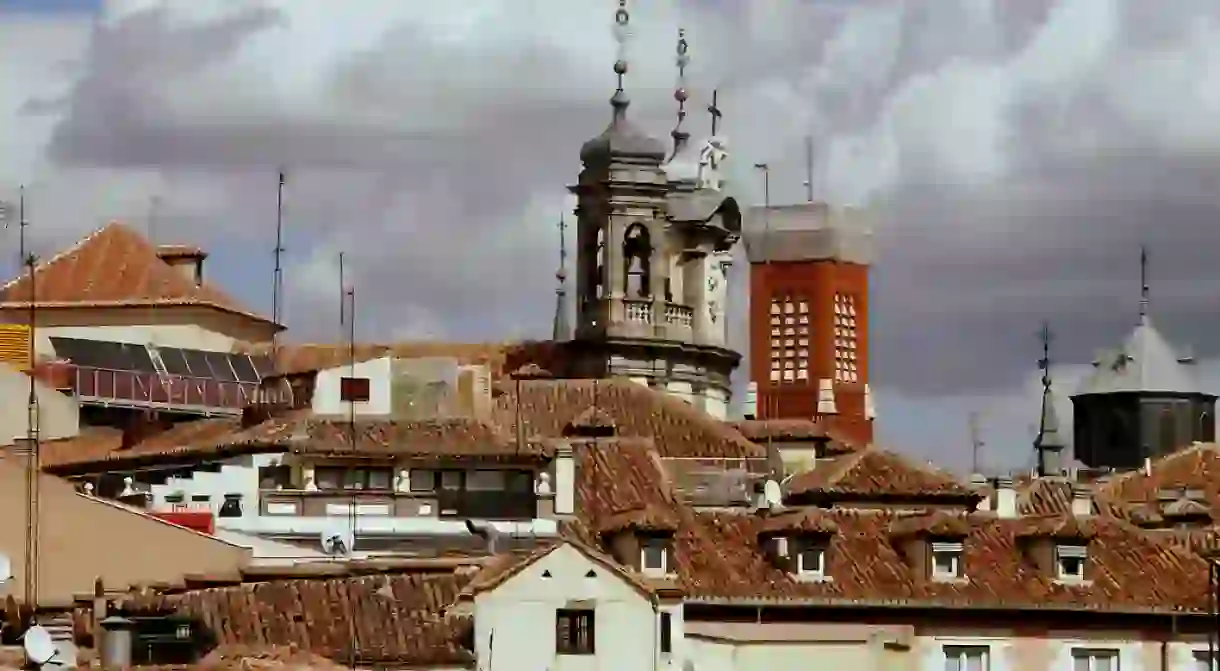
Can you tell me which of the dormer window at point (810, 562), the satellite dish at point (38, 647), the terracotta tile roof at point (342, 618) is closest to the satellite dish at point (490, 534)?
the dormer window at point (810, 562)

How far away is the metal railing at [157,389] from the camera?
90.1 m

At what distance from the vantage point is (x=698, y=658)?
58.7 metres

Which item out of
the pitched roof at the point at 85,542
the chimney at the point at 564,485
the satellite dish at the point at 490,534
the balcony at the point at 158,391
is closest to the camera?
the pitched roof at the point at 85,542

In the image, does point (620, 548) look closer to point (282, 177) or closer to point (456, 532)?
point (456, 532)

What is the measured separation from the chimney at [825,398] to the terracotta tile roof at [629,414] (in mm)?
52380

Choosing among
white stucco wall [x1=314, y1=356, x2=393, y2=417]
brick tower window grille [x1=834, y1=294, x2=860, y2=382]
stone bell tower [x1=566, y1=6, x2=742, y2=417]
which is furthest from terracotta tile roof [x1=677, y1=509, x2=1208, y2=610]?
brick tower window grille [x1=834, y1=294, x2=860, y2=382]

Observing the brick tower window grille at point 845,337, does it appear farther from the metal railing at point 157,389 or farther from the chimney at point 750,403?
the metal railing at point 157,389

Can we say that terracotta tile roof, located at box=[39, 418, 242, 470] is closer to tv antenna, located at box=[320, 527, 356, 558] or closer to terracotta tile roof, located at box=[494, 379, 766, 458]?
terracotta tile roof, located at box=[494, 379, 766, 458]

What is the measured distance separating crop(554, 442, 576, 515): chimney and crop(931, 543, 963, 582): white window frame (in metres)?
6.92

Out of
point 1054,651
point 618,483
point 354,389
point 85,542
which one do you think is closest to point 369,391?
point 354,389

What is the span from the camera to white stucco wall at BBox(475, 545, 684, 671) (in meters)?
54.8

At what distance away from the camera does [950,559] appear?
211 feet

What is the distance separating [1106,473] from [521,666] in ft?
225

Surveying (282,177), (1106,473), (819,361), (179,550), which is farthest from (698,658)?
(819,361)
